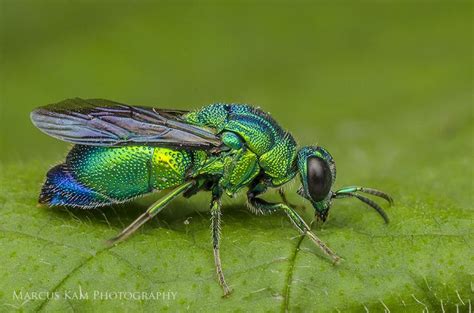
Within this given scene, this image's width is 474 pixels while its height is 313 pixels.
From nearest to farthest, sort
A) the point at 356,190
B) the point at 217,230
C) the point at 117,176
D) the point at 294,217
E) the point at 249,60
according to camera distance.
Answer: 1. the point at 217,230
2. the point at 294,217
3. the point at 117,176
4. the point at 356,190
5. the point at 249,60

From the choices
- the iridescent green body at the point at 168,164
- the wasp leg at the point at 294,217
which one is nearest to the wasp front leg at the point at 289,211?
the wasp leg at the point at 294,217

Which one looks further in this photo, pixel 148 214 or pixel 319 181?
pixel 319 181

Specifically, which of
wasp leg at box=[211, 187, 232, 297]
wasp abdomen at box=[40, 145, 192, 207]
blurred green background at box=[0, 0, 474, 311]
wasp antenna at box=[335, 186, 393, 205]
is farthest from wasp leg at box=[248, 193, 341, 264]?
blurred green background at box=[0, 0, 474, 311]

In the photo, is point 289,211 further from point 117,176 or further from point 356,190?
point 117,176

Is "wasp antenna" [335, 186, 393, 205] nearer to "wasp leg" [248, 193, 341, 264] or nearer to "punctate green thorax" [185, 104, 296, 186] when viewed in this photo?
"punctate green thorax" [185, 104, 296, 186]

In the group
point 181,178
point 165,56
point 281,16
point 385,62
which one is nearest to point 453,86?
point 385,62

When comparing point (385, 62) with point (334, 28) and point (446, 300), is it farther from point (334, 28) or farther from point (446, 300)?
point (446, 300)

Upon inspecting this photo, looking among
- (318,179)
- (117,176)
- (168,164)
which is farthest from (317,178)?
(117,176)
